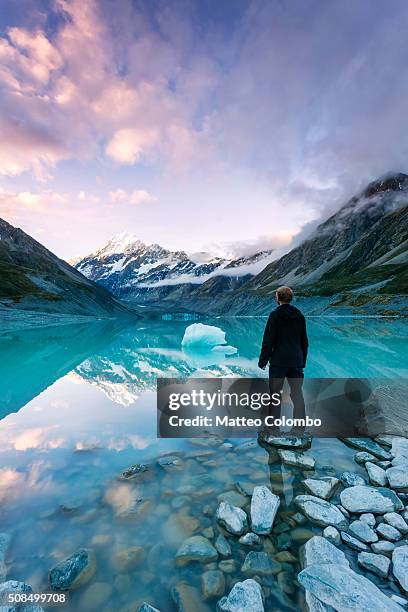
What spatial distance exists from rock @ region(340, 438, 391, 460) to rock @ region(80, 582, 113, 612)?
21.9 ft

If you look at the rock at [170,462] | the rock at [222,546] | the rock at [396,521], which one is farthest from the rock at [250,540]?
the rock at [170,462]

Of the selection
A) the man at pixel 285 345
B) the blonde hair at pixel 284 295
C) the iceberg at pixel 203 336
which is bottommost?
the iceberg at pixel 203 336

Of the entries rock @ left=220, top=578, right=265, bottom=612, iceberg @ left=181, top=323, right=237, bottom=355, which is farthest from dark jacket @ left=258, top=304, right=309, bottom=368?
iceberg @ left=181, top=323, right=237, bottom=355

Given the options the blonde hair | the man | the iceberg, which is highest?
the blonde hair

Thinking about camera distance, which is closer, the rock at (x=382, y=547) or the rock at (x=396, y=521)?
the rock at (x=382, y=547)

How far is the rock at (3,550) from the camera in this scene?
466 cm

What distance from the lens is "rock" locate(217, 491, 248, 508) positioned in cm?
611

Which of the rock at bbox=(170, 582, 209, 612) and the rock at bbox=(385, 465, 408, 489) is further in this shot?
the rock at bbox=(385, 465, 408, 489)

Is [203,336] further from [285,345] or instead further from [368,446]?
[368,446]

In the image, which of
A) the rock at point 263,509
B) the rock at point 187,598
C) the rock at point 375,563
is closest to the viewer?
the rock at point 187,598

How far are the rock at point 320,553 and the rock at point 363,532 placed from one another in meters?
0.61

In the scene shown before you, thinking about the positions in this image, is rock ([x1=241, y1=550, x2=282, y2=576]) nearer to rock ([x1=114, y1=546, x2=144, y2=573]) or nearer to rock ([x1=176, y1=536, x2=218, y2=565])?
rock ([x1=176, y1=536, x2=218, y2=565])

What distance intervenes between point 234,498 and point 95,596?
2870 mm

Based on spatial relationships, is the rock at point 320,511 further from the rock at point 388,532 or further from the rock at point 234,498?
the rock at point 234,498
